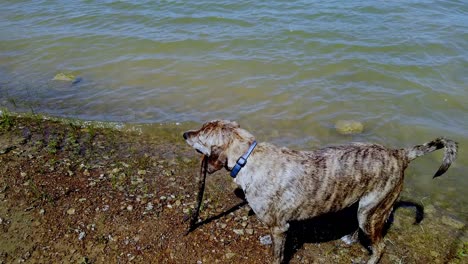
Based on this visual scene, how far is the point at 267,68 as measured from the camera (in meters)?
12.0

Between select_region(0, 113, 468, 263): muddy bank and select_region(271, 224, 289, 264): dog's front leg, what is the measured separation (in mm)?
364

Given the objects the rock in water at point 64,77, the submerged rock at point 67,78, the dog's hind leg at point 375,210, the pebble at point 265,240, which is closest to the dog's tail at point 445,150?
the dog's hind leg at point 375,210

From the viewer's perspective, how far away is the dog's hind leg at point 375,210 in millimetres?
4973

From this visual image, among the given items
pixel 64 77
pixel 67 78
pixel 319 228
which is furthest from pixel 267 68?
pixel 319 228

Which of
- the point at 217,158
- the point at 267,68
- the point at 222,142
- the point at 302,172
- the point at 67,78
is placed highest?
the point at 222,142

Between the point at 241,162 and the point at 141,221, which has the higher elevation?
the point at 241,162

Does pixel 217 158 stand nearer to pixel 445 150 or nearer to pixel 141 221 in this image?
pixel 141 221

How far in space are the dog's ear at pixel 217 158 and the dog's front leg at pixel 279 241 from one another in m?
1.12

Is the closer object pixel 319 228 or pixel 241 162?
pixel 241 162

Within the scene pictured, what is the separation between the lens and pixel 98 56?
1323 cm

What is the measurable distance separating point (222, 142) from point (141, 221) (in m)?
2.23

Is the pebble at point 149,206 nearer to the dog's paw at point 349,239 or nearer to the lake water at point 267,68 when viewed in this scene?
the dog's paw at point 349,239

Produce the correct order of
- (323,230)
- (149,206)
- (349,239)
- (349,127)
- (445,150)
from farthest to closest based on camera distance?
(349,127) < (149,206) < (323,230) < (349,239) < (445,150)

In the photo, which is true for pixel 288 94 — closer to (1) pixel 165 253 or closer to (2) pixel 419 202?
(2) pixel 419 202
